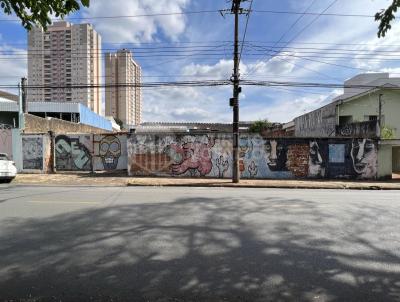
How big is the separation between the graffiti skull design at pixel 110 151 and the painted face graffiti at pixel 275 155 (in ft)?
28.2

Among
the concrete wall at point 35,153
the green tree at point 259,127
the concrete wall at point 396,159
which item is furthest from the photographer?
the green tree at point 259,127

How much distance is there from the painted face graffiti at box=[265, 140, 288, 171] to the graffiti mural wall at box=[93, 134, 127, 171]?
326 inches

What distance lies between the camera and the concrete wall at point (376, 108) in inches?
1158

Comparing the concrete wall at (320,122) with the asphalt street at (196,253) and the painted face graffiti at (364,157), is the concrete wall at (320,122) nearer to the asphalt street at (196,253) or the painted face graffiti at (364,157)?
the painted face graffiti at (364,157)

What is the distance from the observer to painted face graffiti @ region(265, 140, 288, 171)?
2111 centimetres

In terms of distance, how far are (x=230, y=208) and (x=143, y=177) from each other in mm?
11472

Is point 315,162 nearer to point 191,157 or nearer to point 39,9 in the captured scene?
point 191,157

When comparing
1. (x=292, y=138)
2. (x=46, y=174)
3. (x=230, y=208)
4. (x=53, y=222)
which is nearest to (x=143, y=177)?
(x=46, y=174)

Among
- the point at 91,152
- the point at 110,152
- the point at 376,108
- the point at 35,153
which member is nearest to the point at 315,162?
the point at 110,152

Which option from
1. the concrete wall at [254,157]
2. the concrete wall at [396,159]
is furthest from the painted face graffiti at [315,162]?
the concrete wall at [396,159]

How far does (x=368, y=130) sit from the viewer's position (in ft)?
84.0

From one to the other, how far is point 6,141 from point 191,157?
11030 mm

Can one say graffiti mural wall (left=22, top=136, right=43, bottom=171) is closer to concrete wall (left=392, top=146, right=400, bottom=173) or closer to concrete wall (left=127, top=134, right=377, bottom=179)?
concrete wall (left=127, top=134, right=377, bottom=179)

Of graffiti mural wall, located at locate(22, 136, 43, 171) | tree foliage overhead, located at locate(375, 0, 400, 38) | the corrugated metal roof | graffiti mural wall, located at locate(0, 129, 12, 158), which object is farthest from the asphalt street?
the corrugated metal roof
